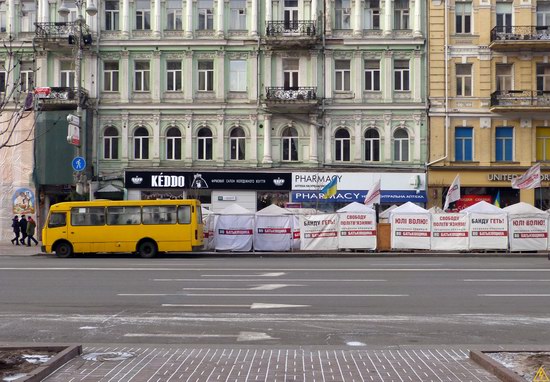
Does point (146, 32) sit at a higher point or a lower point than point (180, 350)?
higher

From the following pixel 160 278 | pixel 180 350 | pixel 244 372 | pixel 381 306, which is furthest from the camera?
pixel 160 278

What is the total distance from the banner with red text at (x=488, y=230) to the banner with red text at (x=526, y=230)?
0.32 m

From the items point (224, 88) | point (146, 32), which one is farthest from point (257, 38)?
point (146, 32)

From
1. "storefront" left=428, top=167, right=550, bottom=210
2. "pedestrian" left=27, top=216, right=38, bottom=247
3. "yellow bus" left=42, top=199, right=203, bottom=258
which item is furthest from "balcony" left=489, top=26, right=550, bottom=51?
"pedestrian" left=27, top=216, right=38, bottom=247

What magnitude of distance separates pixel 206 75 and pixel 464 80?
13.6 metres

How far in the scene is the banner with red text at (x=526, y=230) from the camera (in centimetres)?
3102

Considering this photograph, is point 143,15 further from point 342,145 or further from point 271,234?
point 271,234

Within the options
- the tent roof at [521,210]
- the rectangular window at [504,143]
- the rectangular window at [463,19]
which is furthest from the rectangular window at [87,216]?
the rectangular window at [463,19]

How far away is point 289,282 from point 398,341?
7.69 metres

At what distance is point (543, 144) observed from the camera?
38.8 meters

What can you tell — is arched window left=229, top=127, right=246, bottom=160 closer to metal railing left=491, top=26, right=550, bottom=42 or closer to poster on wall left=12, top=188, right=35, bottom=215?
poster on wall left=12, top=188, right=35, bottom=215

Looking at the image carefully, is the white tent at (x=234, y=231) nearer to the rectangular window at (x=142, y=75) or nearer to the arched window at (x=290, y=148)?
the arched window at (x=290, y=148)

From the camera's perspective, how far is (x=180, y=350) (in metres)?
9.46

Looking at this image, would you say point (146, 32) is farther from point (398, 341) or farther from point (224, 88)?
point (398, 341)
